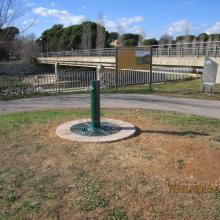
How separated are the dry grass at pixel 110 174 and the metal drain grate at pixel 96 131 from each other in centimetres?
49

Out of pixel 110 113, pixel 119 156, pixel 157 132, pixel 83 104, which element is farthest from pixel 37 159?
pixel 83 104

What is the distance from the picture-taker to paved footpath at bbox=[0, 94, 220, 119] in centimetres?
816

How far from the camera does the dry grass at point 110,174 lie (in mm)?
2602

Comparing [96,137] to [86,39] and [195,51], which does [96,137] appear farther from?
[86,39]

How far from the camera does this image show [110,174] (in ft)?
11.1

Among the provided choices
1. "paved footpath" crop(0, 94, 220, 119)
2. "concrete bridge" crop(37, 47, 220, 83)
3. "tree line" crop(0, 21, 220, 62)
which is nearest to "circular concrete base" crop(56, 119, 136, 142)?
"paved footpath" crop(0, 94, 220, 119)

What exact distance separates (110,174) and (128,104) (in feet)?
19.1

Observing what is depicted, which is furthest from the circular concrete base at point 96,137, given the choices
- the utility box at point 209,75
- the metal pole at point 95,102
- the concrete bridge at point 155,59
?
the concrete bridge at point 155,59

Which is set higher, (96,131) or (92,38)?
(92,38)

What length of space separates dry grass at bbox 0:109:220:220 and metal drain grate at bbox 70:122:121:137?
0.49 meters

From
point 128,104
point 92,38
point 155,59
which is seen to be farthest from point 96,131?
point 92,38

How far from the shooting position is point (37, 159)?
3898mm

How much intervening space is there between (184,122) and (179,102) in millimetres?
3372

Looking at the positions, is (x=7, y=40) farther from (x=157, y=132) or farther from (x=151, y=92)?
(x=157, y=132)
